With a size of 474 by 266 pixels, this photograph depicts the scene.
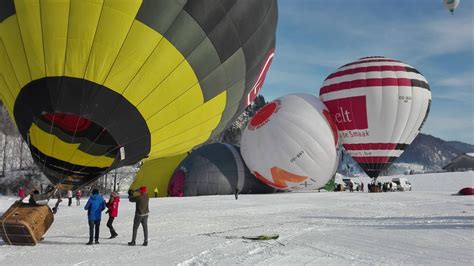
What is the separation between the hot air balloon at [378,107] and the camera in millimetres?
25578

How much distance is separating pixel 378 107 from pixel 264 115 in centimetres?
718

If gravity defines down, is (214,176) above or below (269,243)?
above

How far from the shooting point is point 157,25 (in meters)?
7.71

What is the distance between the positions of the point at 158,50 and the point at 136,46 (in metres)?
0.42

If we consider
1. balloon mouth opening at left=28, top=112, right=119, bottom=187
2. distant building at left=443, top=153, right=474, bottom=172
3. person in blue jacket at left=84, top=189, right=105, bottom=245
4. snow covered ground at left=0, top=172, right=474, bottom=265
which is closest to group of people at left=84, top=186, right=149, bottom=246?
person in blue jacket at left=84, top=189, right=105, bottom=245

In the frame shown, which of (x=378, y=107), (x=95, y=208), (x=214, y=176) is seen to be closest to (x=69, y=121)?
(x=95, y=208)

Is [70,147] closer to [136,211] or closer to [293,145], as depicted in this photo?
[136,211]

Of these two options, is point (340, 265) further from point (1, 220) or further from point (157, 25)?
point (1, 220)

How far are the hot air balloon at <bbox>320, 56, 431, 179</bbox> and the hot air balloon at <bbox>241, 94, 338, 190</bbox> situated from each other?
1.23 m

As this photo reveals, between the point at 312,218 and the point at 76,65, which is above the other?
the point at 76,65

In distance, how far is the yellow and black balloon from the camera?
7.43 metres

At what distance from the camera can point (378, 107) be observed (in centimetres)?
2552

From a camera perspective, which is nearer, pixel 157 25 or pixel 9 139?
pixel 157 25

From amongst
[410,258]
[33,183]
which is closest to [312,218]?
[410,258]
